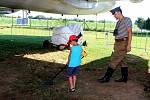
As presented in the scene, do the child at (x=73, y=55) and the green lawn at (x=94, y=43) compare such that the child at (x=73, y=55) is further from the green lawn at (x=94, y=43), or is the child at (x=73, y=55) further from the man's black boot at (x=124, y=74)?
the green lawn at (x=94, y=43)

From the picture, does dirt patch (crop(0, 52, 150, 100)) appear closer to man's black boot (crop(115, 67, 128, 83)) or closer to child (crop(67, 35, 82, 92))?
man's black boot (crop(115, 67, 128, 83))

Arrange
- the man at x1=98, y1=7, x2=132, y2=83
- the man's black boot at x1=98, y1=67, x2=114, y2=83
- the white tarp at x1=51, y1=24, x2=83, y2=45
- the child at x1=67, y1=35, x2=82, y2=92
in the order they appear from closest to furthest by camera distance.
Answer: the child at x1=67, y1=35, x2=82, y2=92
the man at x1=98, y1=7, x2=132, y2=83
the man's black boot at x1=98, y1=67, x2=114, y2=83
the white tarp at x1=51, y1=24, x2=83, y2=45

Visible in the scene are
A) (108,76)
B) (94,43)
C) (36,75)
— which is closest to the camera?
(108,76)

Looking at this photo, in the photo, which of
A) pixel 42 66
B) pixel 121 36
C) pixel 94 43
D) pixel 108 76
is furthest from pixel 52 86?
pixel 94 43

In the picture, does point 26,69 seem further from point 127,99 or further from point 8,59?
point 127,99

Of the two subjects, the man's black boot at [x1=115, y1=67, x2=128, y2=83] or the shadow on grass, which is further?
the man's black boot at [x1=115, y1=67, x2=128, y2=83]

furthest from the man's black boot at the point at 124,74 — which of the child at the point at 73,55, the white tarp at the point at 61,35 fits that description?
the white tarp at the point at 61,35

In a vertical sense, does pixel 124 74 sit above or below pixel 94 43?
below

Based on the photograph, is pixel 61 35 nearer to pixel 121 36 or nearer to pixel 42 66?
pixel 42 66

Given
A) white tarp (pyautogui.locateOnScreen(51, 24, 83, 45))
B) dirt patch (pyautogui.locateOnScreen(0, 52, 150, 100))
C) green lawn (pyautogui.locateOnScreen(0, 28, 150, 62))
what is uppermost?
white tarp (pyautogui.locateOnScreen(51, 24, 83, 45))

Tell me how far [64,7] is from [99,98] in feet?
30.9

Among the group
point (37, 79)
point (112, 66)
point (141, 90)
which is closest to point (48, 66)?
point (37, 79)

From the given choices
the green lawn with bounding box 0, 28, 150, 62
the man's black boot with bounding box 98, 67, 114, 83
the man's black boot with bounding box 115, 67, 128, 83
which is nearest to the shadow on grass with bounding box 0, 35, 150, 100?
the man's black boot with bounding box 115, 67, 128, 83

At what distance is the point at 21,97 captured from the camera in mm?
9562
